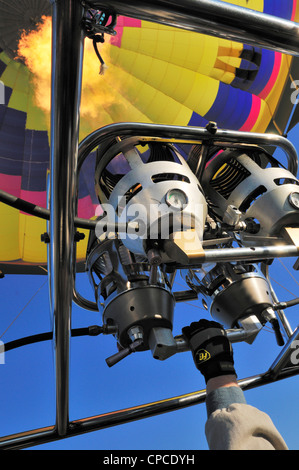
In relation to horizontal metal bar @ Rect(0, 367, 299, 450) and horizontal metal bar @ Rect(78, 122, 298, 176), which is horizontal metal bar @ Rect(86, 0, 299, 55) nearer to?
horizontal metal bar @ Rect(78, 122, 298, 176)

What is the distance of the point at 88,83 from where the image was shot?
129 inches

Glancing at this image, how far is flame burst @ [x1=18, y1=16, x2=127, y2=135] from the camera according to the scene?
123 inches

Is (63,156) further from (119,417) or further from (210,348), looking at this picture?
(119,417)

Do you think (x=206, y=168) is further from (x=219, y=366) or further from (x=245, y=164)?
(x=219, y=366)

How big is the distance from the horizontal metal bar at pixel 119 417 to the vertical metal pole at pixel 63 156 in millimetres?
405

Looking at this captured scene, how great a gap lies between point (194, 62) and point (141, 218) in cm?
258

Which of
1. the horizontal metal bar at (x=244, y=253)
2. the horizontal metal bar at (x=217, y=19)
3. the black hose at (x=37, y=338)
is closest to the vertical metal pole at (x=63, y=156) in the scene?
the horizontal metal bar at (x=217, y=19)

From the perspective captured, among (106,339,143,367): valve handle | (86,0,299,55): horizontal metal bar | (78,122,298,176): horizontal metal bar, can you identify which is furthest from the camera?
(78,122,298,176): horizontal metal bar

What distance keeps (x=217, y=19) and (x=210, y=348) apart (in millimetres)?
807

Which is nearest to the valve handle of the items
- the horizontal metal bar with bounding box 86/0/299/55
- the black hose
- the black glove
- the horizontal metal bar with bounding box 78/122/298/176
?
the black glove

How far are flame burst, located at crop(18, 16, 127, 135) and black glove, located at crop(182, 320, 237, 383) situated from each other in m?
2.47

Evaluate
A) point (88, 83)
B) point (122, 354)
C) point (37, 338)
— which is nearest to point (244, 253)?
point (122, 354)

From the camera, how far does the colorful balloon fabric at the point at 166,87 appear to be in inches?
128

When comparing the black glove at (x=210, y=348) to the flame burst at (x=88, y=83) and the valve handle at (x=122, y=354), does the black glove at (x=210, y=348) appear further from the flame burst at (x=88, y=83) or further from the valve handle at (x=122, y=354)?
the flame burst at (x=88, y=83)
